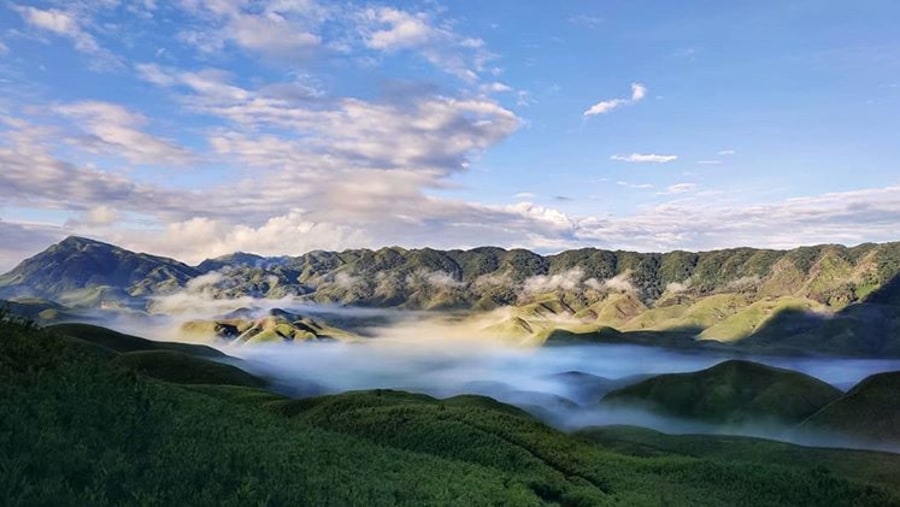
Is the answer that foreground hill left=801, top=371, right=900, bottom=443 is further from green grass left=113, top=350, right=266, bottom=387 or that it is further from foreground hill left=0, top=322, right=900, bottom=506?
green grass left=113, top=350, right=266, bottom=387

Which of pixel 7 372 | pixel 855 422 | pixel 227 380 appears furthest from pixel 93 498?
pixel 855 422

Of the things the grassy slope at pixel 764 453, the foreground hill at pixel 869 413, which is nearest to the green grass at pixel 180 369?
the grassy slope at pixel 764 453

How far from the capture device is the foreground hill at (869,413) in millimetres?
176125

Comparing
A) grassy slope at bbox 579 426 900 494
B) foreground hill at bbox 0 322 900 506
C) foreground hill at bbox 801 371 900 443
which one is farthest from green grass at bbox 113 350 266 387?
foreground hill at bbox 801 371 900 443

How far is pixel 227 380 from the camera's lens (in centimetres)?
19450

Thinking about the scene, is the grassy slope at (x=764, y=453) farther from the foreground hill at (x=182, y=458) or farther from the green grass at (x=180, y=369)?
the green grass at (x=180, y=369)

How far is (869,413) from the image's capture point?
603ft

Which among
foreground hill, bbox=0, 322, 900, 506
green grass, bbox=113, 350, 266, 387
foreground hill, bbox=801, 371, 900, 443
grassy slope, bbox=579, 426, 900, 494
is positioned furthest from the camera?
green grass, bbox=113, 350, 266, 387

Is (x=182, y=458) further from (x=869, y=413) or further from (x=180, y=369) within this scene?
(x=869, y=413)

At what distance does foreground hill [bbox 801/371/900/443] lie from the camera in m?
176

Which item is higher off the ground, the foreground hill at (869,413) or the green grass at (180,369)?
the green grass at (180,369)

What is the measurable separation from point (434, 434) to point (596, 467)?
17880 mm

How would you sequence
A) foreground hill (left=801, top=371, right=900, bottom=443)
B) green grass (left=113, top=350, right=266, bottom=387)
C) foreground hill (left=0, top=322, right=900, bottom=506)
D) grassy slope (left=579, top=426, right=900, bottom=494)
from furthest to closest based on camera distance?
1. green grass (left=113, top=350, right=266, bottom=387)
2. foreground hill (left=801, top=371, right=900, bottom=443)
3. grassy slope (left=579, top=426, right=900, bottom=494)
4. foreground hill (left=0, top=322, right=900, bottom=506)

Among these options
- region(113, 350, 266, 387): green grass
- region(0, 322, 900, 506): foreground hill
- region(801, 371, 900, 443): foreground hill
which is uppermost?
region(0, 322, 900, 506): foreground hill
